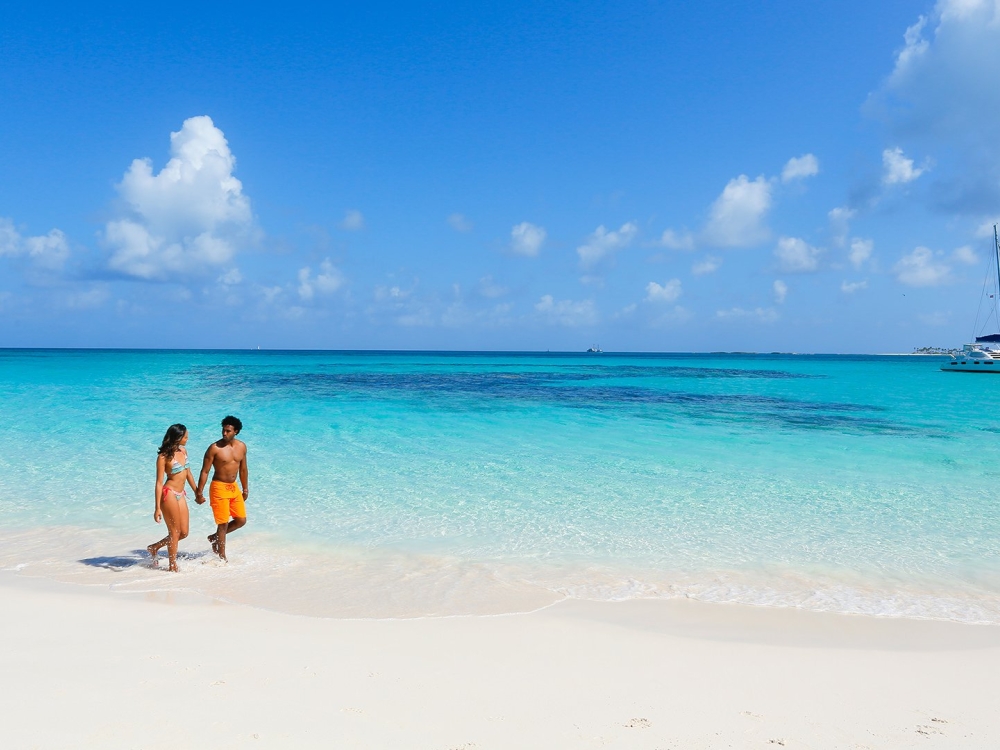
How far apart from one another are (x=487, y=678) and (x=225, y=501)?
3.75 m

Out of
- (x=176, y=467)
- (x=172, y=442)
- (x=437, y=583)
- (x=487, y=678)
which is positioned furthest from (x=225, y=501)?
(x=487, y=678)

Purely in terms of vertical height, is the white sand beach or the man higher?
the man

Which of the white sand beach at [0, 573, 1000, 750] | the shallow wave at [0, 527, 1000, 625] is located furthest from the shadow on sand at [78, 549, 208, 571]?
the white sand beach at [0, 573, 1000, 750]

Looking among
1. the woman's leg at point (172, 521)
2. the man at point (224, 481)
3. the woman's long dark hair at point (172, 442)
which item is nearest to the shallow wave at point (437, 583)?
the woman's leg at point (172, 521)

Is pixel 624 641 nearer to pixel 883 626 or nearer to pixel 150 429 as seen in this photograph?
pixel 883 626

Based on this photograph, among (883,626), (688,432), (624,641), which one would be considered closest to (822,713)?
(624,641)

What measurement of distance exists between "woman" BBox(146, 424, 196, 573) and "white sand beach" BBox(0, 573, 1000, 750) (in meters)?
0.79

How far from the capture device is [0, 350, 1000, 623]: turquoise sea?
595 centimetres

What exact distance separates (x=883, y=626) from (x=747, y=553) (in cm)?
190

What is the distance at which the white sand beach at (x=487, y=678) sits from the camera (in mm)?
3295

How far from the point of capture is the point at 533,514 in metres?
8.60

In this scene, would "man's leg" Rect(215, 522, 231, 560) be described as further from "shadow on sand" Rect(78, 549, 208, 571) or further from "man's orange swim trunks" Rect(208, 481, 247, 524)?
"shadow on sand" Rect(78, 549, 208, 571)

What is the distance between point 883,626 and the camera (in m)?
5.17

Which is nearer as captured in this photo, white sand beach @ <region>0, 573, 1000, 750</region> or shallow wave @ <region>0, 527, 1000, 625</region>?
white sand beach @ <region>0, 573, 1000, 750</region>
